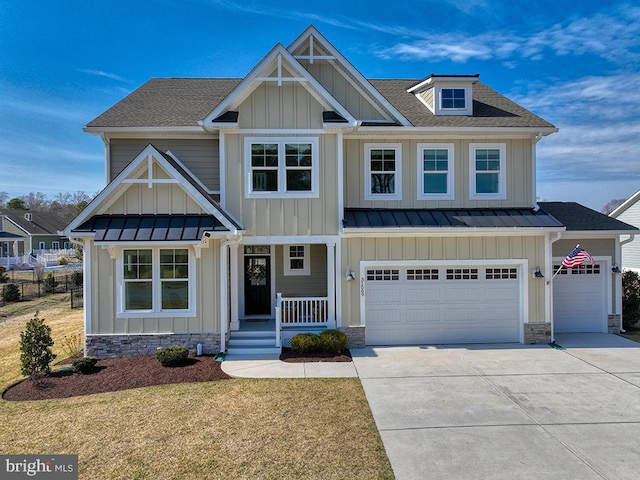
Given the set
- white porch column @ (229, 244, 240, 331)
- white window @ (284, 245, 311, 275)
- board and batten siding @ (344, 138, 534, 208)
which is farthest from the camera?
white window @ (284, 245, 311, 275)

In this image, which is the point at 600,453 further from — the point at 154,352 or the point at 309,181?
the point at 154,352

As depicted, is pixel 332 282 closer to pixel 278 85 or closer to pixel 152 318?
pixel 152 318

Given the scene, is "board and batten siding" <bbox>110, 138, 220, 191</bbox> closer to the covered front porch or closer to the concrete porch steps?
the covered front porch

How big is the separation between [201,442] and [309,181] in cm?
733

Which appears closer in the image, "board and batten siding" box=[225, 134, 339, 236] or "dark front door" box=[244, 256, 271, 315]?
"board and batten siding" box=[225, 134, 339, 236]

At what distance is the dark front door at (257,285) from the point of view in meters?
13.6

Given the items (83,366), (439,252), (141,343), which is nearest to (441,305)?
(439,252)

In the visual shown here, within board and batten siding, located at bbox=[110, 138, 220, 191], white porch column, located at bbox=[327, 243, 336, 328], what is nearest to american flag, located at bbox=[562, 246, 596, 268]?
white porch column, located at bbox=[327, 243, 336, 328]

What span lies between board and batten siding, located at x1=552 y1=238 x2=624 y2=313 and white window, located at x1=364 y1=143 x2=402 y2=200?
5.58m

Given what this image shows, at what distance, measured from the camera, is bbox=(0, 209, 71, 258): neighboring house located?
43.1 m

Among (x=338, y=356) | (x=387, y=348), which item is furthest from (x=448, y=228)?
(x=338, y=356)

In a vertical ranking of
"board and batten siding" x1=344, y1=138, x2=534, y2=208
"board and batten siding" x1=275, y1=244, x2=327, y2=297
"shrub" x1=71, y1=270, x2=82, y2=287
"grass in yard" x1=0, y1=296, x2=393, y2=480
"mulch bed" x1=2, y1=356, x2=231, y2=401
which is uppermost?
"board and batten siding" x1=344, y1=138, x2=534, y2=208

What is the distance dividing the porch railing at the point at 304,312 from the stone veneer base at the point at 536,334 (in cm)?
589

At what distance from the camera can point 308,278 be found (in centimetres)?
1383
